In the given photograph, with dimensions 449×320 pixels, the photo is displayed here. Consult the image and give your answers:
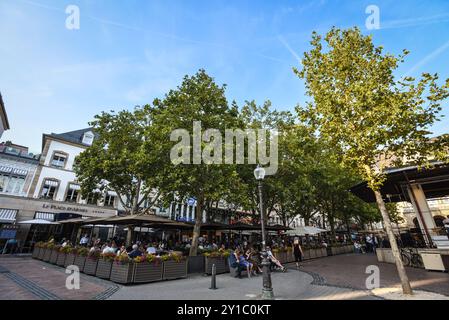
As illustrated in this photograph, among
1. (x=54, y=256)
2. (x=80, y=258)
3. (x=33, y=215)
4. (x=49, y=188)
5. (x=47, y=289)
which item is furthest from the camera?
(x=49, y=188)

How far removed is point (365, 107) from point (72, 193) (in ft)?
96.0

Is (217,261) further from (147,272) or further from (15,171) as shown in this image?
(15,171)

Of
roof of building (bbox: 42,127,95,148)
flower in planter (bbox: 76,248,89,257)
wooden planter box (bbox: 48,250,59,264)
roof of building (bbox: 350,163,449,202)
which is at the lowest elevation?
wooden planter box (bbox: 48,250,59,264)

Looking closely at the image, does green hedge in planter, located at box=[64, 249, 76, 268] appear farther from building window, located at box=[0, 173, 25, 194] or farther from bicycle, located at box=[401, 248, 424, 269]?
bicycle, located at box=[401, 248, 424, 269]

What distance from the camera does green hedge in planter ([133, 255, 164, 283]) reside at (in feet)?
29.7

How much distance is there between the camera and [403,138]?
8.17 m

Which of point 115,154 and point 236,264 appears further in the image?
point 115,154

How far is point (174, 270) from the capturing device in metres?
10.4

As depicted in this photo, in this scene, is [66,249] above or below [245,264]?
above

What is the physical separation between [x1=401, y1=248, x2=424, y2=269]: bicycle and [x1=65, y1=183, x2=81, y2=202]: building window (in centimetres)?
3015

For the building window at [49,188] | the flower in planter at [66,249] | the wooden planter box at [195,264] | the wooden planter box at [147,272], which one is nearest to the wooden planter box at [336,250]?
the wooden planter box at [195,264]

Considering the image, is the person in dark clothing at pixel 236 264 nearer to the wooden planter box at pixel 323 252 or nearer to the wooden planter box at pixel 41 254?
the wooden planter box at pixel 41 254

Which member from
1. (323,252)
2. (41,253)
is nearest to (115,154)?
(41,253)

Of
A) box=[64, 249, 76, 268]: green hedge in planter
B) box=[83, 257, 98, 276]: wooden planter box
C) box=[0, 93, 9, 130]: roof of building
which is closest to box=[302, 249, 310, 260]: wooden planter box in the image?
box=[83, 257, 98, 276]: wooden planter box
